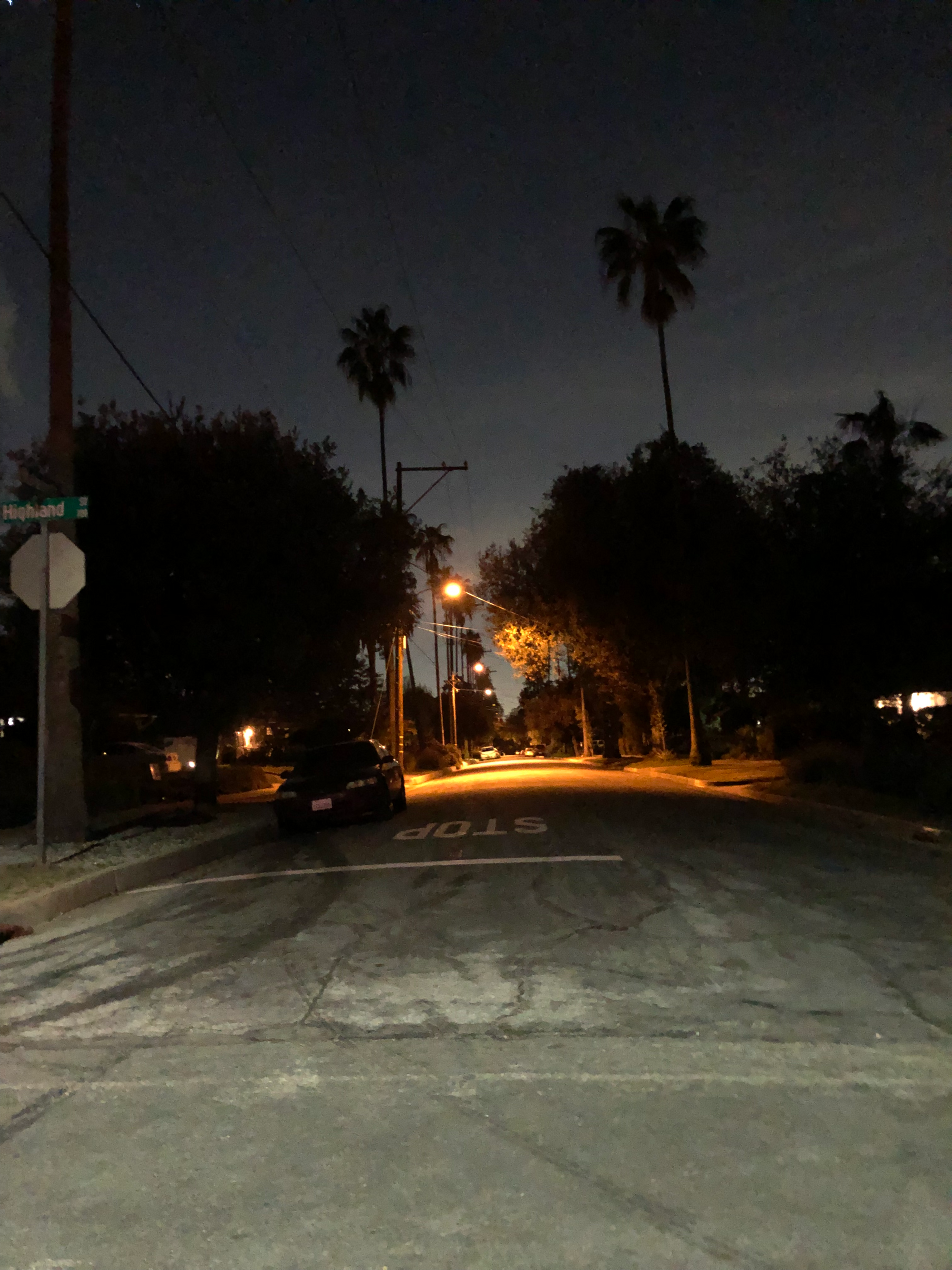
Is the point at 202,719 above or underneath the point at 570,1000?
above

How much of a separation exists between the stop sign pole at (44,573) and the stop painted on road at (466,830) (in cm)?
504

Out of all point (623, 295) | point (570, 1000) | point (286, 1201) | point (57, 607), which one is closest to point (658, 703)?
point (623, 295)

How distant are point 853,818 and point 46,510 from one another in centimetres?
1169

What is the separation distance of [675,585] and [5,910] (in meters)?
24.3

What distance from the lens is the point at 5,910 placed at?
943cm

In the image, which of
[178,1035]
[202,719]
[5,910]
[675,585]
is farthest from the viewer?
[675,585]

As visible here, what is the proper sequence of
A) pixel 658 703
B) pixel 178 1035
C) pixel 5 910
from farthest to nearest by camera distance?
pixel 658 703, pixel 5 910, pixel 178 1035

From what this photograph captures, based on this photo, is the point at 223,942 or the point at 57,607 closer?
the point at 223,942

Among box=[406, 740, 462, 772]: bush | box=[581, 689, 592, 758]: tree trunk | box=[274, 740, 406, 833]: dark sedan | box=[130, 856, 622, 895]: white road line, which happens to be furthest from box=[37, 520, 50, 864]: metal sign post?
box=[581, 689, 592, 758]: tree trunk

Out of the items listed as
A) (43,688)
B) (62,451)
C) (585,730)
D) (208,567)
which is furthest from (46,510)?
(585,730)

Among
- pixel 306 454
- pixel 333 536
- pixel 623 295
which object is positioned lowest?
pixel 333 536

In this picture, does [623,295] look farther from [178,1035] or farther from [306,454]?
[178,1035]

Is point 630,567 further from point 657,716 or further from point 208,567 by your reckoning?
point 208,567

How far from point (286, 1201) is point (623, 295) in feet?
105
